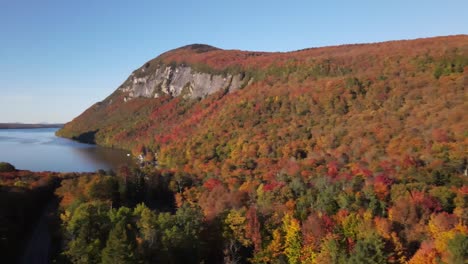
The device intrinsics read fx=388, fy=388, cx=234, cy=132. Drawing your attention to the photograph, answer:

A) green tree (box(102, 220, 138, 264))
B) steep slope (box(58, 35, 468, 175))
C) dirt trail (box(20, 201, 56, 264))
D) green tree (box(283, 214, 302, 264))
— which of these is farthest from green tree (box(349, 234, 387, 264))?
steep slope (box(58, 35, 468, 175))

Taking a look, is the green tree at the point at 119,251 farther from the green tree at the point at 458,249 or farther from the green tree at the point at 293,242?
the green tree at the point at 458,249

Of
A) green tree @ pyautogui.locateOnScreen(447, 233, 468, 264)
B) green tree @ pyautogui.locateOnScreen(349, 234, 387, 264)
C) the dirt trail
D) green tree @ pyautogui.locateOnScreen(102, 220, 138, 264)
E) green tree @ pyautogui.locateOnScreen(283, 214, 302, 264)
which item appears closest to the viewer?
green tree @ pyautogui.locateOnScreen(102, 220, 138, 264)

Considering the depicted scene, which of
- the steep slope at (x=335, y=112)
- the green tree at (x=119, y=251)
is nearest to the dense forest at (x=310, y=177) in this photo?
the green tree at (x=119, y=251)

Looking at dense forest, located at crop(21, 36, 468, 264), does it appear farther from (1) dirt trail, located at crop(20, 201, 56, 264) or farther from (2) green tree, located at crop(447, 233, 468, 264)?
(1) dirt trail, located at crop(20, 201, 56, 264)

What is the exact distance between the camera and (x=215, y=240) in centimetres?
4091

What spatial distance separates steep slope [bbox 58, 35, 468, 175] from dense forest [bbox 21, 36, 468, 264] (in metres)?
0.42

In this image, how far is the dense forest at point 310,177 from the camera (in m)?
37.0

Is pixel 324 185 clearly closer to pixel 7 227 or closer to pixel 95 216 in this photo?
pixel 95 216

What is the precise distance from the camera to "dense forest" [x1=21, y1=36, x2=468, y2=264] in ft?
121

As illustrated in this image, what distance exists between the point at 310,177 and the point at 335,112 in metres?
38.7

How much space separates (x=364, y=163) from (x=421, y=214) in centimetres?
2510

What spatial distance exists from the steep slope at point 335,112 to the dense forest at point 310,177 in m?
0.42

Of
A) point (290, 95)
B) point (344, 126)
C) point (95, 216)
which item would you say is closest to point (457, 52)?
point (344, 126)

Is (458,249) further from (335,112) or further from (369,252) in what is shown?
(335,112)
